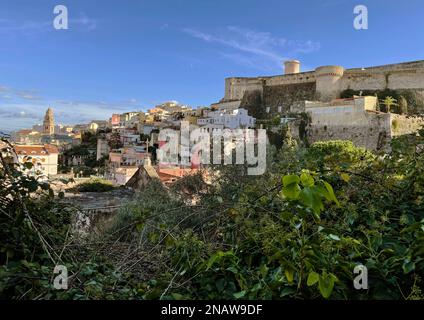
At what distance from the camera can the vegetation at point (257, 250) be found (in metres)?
1.43

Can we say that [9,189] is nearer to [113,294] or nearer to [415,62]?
[113,294]

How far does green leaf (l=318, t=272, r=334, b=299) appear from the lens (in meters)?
1.28

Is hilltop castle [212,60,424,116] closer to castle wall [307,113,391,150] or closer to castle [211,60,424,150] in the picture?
castle [211,60,424,150]

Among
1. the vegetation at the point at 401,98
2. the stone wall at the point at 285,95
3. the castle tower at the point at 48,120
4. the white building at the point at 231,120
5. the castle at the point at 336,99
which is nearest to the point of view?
the castle tower at the point at 48,120

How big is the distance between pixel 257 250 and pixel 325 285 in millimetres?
514

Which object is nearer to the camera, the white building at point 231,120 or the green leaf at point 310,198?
the green leaf at point 310,198

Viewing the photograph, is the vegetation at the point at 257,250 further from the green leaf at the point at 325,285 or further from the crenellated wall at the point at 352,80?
the crenellated wall at the point at 352,80

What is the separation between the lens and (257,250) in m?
1.79

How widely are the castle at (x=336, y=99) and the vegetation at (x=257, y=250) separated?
16.9 meters

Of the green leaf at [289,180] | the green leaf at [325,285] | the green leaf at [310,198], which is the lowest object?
the green leaf at [325,285]

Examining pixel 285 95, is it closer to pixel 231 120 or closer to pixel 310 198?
pixel 231 120

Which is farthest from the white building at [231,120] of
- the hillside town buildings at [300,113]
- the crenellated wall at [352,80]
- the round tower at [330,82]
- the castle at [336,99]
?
the round tower at [330,82]

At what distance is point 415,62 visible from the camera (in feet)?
103

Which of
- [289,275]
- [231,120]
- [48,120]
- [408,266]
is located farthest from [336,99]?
[289,275]
